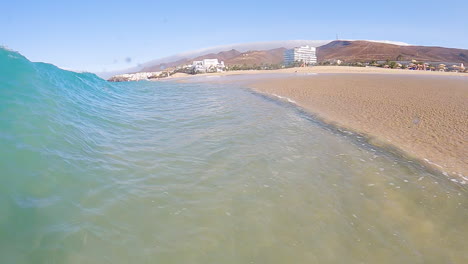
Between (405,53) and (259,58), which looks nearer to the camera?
(405,53)

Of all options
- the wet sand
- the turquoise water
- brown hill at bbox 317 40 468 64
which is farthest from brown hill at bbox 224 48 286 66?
the turquoise water

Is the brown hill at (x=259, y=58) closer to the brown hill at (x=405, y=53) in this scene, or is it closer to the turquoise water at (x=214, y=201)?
the brown hill at (x=405, y=53)

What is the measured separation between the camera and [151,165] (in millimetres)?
3820

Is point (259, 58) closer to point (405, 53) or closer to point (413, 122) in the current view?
point (405, 53)

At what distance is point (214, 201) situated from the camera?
9.23 feet

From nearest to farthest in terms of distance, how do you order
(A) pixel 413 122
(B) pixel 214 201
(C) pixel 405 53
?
(B) pixel 214 201
(A) pixel 413 122
(C) pixel 405 53

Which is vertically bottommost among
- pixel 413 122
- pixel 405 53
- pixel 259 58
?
pixel 413 122

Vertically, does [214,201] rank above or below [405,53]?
below

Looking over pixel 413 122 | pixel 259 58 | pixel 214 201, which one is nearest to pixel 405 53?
pixel 259 58

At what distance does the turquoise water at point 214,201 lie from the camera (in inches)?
82.4

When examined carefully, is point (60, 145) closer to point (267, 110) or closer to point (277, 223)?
point (277, 223)

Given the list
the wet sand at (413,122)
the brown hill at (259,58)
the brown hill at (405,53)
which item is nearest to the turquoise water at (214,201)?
the wet sand at (413,122)

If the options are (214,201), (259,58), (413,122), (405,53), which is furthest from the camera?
(259,58)

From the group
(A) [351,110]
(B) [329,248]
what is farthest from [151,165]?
(A) [351,110]
